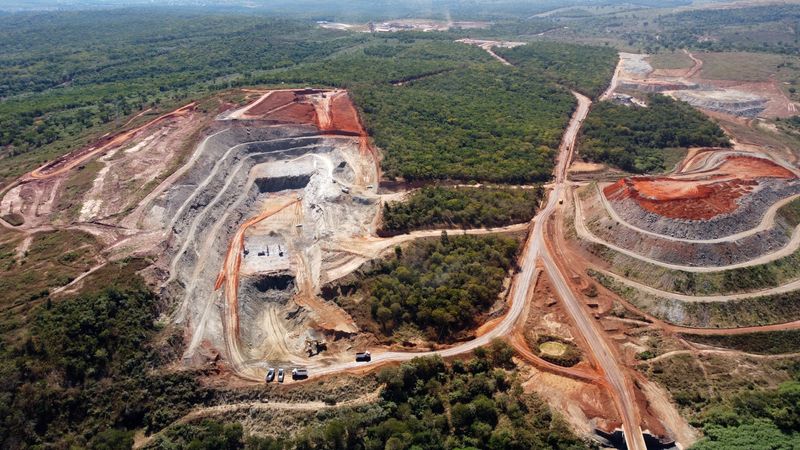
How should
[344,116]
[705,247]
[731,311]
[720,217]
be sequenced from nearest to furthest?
1. [731,311]
2. [705,247]
3. [720,217]
4. [344,116]

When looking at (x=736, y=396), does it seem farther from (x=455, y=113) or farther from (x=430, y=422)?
(x=455, y=113)

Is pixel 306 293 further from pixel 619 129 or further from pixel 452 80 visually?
pixel 452 80

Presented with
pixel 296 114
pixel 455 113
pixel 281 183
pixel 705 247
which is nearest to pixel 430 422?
pixel 705 247

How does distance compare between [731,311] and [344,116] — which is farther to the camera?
[344,116]

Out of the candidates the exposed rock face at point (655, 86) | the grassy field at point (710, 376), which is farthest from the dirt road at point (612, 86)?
the grassy field at point (710, 376)

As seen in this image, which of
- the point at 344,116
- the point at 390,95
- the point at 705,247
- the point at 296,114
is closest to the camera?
the point at 705,247

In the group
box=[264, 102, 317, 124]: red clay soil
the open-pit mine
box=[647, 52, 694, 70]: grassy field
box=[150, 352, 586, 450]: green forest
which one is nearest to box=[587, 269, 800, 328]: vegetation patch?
the open-pit mine

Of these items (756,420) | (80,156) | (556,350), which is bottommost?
(756,420)
